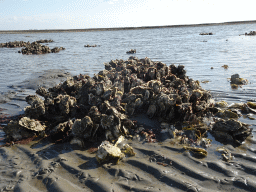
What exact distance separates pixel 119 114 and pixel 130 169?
2.01 meters

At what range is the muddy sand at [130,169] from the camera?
3834 millimetres

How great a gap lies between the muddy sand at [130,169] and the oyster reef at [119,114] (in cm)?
39

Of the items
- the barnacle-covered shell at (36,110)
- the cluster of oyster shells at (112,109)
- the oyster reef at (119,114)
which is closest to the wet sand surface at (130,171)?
the oyster reef at (119,114)

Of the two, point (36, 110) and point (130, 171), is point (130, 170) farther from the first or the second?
point (36, 110)

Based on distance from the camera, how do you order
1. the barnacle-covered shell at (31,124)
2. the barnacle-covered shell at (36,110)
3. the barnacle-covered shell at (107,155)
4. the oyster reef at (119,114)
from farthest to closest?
the barnacle-covered shell at (36,110), the barnacle-covered shell at (31,124), the oyster reef at (119,114), the barnacle-covered shell at (107,155)

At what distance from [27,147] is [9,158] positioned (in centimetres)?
52

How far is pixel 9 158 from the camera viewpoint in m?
4.84

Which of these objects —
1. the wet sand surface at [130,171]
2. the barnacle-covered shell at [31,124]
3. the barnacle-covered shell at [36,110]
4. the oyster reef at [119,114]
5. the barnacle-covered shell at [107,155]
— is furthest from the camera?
the barnacle-covered shell at [36,110]

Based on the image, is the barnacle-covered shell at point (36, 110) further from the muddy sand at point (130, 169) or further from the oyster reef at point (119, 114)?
the muddy sand at point (130, 169)

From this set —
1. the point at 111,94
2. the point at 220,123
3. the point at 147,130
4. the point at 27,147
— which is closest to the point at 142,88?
the point at 111,94

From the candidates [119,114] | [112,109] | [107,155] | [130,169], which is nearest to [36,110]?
[112,109]

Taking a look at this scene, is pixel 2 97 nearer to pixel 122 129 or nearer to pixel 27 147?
pixel 27 147

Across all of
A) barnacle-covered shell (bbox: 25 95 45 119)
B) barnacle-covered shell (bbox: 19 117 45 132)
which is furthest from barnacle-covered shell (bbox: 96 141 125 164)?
barnacle-covered shell (bbox: 25 95 45 119)

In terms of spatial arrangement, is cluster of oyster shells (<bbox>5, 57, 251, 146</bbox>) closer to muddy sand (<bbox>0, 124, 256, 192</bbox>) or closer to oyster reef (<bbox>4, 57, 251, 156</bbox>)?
oyster reef (<bbox>4, 57, 251, 156</bbox>)
